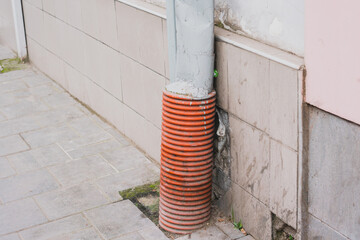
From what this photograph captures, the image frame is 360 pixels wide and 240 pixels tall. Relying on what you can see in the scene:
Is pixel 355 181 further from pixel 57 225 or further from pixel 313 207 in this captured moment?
pixel 57 225

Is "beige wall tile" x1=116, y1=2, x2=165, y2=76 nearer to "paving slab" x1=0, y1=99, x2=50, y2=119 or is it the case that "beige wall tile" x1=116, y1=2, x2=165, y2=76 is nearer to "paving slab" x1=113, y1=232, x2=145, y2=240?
"paving slab" x1=113, y1=232, x2=145, y2=240

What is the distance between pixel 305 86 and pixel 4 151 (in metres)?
3.94

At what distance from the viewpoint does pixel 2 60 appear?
1009cm

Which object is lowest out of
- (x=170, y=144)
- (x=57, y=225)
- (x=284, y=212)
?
(x=57, y=225)

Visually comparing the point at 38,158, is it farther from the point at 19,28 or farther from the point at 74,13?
the point at 19,28

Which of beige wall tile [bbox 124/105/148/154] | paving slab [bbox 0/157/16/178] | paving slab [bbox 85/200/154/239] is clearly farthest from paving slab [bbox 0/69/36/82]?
paving slab [bbox 85/200/154/239]

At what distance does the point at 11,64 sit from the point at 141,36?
4.25 meters

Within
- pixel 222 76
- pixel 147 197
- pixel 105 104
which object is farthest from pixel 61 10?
pixel 222 76

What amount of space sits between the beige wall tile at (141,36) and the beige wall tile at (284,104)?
166cm

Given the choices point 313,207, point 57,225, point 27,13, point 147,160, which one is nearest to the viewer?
point 313,207

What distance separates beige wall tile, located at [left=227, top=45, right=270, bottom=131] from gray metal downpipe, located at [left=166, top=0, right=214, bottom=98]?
0.19 metres

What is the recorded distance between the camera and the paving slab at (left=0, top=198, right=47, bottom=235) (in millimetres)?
5543

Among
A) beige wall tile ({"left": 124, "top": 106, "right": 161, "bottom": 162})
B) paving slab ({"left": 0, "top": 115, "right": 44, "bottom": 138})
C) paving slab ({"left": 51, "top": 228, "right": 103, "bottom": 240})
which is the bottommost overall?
paving slab ({"left": 51, "top": 228, "right": 103, "bottom": 240})

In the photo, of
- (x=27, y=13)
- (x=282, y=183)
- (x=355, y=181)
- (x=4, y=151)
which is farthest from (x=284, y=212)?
(x=27, y=13)
